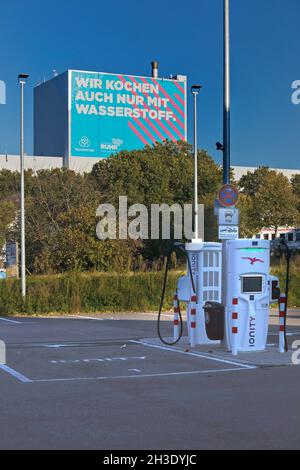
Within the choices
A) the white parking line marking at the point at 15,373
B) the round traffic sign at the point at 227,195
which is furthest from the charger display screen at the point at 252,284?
the white parking line marking at the point at 15,373

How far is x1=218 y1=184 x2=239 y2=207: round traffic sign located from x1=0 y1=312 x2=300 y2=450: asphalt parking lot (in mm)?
2963

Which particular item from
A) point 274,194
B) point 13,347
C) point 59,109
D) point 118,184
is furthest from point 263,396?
point 59,109

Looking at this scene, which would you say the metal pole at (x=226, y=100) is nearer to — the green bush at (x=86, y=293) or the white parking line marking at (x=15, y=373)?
the white parking line marking at (x=15, y=373)

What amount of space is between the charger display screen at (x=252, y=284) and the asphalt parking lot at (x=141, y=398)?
1.26m

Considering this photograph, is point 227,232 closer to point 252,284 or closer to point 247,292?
point 252,284

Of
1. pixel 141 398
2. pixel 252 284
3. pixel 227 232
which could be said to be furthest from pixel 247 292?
pixel 141 398

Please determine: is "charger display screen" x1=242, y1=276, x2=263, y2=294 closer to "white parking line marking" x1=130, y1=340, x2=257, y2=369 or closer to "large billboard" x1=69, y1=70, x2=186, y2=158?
"white parking line marking" x1=130, y1=340, x2=257, y2=369

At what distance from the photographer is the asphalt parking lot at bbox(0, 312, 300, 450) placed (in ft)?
23.1

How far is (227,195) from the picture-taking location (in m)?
14.1

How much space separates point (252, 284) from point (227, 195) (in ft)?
6.42

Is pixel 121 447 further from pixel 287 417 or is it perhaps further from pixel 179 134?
pixel 179 134

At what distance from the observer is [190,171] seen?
5369cm

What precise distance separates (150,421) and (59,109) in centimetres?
7911

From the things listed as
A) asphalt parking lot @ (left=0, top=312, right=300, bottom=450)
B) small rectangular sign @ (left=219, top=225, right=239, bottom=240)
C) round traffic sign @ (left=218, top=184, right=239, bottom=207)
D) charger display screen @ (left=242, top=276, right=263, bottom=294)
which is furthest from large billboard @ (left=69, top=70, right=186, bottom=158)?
charger display screen @ (left=242, top=276, right=263, bottom=294)
